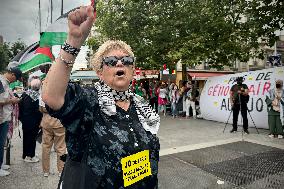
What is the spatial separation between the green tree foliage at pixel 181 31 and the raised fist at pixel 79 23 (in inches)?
520

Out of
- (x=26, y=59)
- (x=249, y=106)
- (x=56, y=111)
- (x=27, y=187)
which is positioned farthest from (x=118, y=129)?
(x=249, y=106)

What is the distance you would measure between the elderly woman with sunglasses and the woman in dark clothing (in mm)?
4657

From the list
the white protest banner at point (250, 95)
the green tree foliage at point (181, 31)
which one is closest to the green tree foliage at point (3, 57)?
the green tree foliage at point (181, 31)

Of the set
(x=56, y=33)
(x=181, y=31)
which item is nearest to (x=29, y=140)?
(x=56, y=33)

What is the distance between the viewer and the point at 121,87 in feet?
6.66

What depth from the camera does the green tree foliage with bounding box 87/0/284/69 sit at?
15.0 metres

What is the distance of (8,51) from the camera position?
4931 cm

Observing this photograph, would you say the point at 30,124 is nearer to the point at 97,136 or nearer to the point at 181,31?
the point at 97,136

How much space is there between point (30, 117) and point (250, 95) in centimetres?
754

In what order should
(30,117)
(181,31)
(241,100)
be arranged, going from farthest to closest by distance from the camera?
(181,31) < (241,100) < (30,117)

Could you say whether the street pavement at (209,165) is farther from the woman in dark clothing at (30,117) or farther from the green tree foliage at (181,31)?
the green tree foliage at (181,31)

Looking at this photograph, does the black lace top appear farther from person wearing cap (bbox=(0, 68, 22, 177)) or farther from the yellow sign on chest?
person wearing cap (bbox=(0, 68, 22, 177))

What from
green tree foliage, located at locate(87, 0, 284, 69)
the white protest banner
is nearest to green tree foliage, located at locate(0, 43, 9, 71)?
green tree foliage, located at locate(87, 0, 284, 69)

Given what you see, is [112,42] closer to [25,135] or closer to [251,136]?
[25,135]
